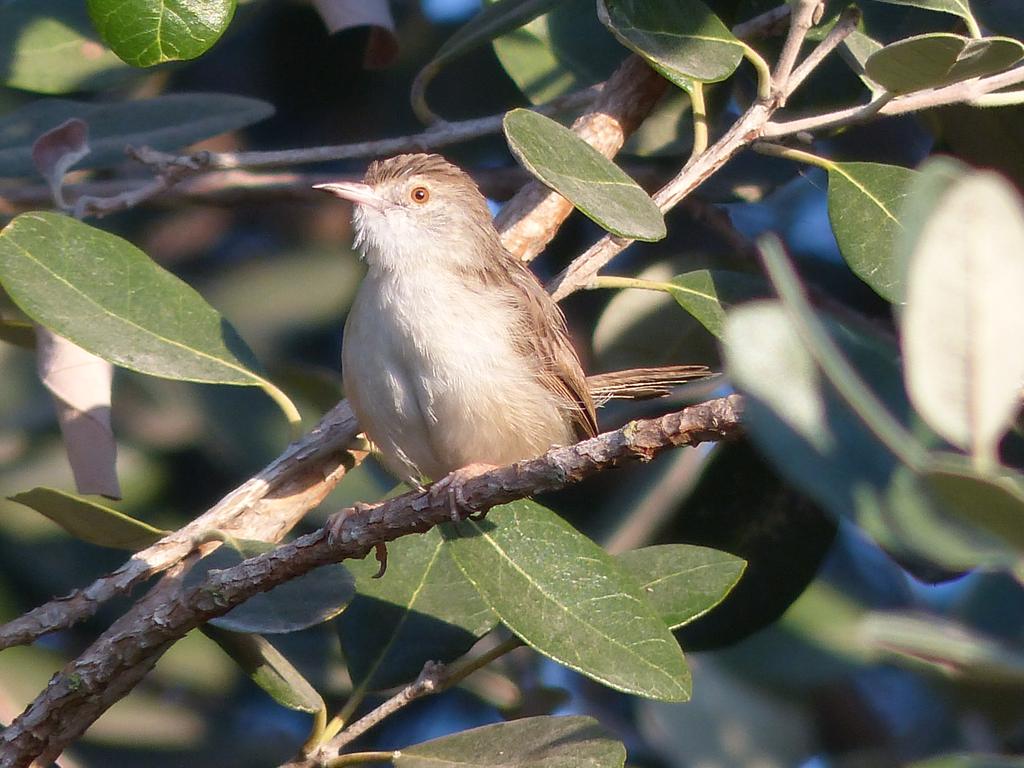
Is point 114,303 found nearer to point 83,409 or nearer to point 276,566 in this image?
point 83,409

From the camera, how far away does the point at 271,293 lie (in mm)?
4668

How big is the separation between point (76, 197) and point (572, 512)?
2.00 m

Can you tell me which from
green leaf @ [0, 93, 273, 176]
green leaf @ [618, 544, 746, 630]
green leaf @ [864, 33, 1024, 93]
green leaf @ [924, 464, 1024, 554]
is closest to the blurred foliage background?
green leaf @ [0, 93, 273, 176]

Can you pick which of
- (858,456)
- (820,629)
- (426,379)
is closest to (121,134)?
(426,379)

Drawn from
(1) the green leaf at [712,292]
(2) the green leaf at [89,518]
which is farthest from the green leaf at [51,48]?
(1) the green leaf at [712,292]

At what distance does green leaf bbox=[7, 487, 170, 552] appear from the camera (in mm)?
2732

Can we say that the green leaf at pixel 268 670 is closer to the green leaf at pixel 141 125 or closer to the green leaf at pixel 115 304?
the green leaf at pixel 115 304

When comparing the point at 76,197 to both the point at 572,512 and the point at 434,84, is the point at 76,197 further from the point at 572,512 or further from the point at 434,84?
the point at 572,512

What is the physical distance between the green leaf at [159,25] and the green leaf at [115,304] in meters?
0.48

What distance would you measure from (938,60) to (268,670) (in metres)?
1.97

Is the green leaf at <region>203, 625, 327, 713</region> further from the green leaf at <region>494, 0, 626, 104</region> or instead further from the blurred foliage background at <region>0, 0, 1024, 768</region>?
the green leaf at <region>494, 0, 626, 104</region>

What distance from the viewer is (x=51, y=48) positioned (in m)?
3.85

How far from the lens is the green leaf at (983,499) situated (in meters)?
1.10

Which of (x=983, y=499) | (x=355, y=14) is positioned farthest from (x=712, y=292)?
(x=983, y=499)
